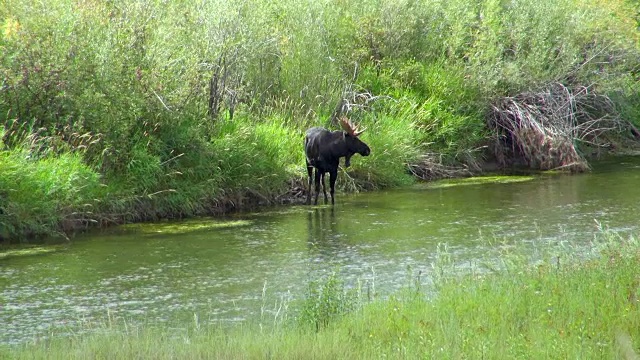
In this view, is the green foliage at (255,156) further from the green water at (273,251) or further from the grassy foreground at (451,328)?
the grassy foreground at (451,328)

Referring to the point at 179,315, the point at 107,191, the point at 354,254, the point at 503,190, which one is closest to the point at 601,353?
the point at 179,315

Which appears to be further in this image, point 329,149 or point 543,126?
point 543,126

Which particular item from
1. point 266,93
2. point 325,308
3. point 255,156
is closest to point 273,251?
point 255,156

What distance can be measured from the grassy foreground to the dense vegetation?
329 inches

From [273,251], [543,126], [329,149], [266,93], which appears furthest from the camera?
[543,126]

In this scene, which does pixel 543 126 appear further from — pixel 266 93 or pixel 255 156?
pixel 255 156

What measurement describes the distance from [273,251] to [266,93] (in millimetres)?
9542

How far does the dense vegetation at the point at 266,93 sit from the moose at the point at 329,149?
91 cm

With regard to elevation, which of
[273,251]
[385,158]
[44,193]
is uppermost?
[385,158]

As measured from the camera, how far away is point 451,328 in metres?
→ 8.19

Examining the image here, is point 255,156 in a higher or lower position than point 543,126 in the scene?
lower

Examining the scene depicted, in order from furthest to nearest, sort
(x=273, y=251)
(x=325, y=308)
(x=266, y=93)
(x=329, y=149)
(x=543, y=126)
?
(x=543, y=126) < (x=266, y=93) < (x=329, y=149) < (x=273, y=251) < (x=325, y=308)

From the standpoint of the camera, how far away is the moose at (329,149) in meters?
20.1

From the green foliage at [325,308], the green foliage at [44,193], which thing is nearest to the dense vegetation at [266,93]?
the green foliage at [44,193]
